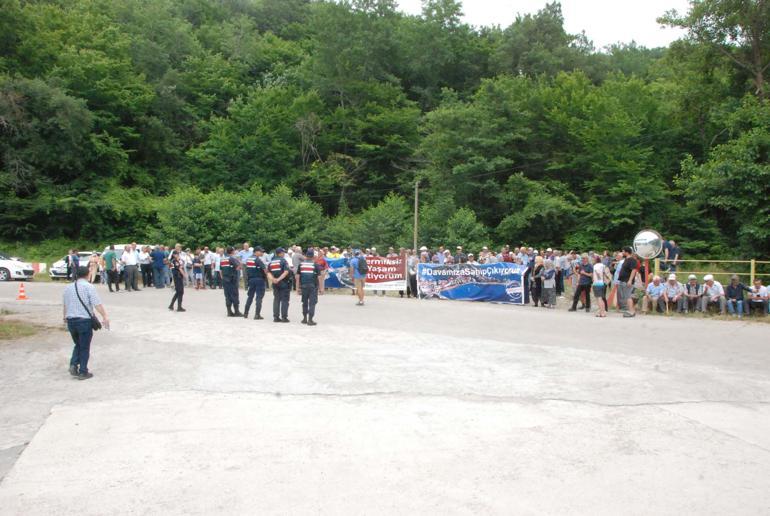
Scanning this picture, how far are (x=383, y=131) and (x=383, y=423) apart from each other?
2052 inches

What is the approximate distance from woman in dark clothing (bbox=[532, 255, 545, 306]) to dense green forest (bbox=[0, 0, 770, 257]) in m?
15.4

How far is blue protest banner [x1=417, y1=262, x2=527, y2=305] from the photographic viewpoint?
22875mm

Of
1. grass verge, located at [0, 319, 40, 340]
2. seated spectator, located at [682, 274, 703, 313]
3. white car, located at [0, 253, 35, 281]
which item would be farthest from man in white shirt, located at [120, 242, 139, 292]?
seated spectator, located at [682, 274, 703, 313]

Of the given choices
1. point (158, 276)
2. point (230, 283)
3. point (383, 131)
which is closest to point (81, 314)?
point (230, 283)

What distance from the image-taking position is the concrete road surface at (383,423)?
18.6 feet

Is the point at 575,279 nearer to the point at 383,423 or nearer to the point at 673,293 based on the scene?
the point at 673,293

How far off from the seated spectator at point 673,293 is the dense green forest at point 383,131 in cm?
1495

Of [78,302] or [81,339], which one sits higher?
[78,302]

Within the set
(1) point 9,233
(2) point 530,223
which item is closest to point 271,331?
(2) point 530,223

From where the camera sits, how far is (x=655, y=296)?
20.0m

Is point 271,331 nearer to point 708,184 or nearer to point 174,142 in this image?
point 708,184

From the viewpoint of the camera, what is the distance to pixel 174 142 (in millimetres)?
59719

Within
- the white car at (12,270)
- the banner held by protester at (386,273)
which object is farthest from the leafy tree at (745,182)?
the white car at (12,270)

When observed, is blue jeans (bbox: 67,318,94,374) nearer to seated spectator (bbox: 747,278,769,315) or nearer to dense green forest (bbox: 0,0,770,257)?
seated spectator (bbox: 747,278,769,315)
